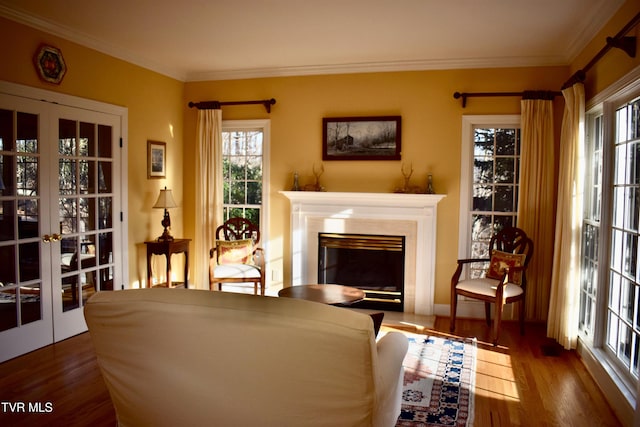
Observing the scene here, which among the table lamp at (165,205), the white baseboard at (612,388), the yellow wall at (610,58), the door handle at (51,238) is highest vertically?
the yellow wall at (610,58)

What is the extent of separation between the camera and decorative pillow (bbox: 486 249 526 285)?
4.83 m

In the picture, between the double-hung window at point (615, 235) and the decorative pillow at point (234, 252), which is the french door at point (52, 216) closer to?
the decorative pillow at point (234, 252)

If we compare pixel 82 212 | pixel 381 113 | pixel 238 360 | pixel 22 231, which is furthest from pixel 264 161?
pixel 238 360

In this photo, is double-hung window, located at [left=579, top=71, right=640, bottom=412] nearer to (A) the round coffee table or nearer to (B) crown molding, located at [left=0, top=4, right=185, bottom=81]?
(A) the round coffee table

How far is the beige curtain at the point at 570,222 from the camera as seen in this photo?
424 cm

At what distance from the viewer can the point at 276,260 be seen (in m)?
6.04

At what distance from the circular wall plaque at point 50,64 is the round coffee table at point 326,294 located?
2.73m

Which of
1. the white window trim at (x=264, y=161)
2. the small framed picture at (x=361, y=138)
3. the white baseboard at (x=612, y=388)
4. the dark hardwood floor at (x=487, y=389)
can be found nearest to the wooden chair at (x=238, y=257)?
the white window trim at (x=264, y=161)

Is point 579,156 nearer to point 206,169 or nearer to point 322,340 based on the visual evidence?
point 322,340

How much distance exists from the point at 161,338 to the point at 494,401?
231 centimetres

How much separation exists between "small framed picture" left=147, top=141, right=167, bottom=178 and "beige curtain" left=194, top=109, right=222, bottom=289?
0.40 m

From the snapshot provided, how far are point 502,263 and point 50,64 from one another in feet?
14.8

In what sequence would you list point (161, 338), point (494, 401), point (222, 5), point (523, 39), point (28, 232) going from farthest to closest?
point (523, 39) → point (28, 232) → point (222, 5) → point (494, 401) → point (161, 338)

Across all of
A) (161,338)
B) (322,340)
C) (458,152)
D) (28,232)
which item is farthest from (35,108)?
(458,152)
